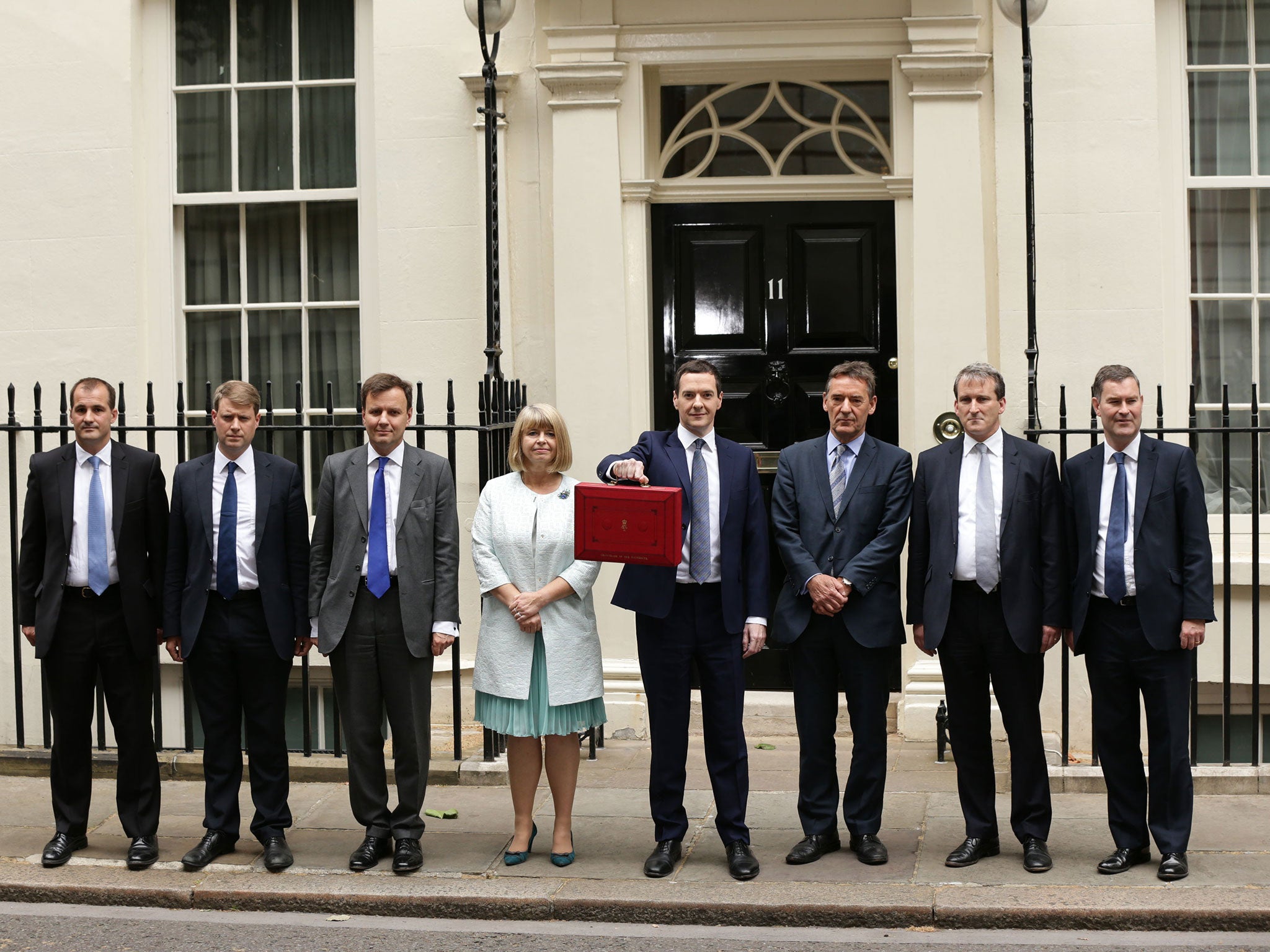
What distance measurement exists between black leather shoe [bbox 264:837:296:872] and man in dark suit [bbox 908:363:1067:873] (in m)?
2.60

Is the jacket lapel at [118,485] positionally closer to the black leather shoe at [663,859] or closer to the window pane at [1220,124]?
the black leather shoe at [663,859]

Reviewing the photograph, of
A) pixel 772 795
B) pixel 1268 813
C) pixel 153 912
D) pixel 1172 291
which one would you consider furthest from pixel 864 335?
pixel 153 912

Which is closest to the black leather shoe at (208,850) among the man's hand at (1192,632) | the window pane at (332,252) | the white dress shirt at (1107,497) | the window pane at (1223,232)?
the white dress shirt at (1107,497)

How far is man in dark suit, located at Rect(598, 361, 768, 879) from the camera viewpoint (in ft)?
19.5

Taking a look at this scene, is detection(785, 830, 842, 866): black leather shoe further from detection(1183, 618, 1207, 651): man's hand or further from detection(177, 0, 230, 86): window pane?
detection(177, 0, 230, 86): window pane

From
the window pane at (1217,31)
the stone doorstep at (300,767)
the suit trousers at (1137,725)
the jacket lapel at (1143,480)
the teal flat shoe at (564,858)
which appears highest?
the window pane at (1217,31)

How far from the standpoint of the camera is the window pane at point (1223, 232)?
8.38 meters

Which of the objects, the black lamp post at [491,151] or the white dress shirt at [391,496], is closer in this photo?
the white dress shirt at [391,496]

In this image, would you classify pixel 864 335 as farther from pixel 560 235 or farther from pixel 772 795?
pixel 772 795

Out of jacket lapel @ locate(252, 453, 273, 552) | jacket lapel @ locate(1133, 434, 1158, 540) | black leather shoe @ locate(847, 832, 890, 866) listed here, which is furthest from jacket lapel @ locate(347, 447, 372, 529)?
jacket lapel @ locate(1133, 434, 1158, 540)

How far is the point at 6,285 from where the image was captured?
896 cm

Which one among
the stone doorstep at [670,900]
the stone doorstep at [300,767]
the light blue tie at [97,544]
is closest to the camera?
the stone doorstep at [670,900]

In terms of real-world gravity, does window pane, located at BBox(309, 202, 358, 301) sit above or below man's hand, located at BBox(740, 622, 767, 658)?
above

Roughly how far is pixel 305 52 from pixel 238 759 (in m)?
4.53
